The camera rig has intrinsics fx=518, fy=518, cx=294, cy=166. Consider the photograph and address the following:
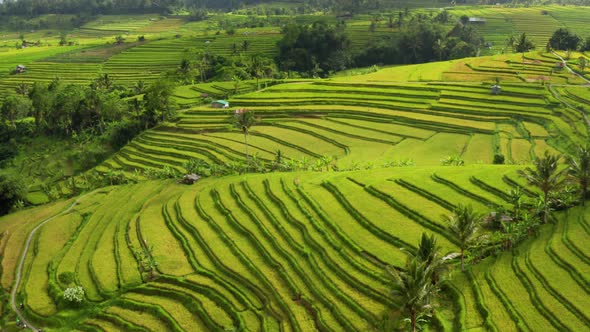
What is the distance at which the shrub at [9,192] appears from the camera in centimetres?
4712

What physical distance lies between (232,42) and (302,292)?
86706 millimetres

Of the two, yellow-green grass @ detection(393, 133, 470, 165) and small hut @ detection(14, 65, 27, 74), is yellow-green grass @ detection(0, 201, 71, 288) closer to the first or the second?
yellow-green grass @ detection(393, 133, 470, 165)

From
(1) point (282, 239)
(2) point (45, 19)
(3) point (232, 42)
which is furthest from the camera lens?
(2) point (45, 19)

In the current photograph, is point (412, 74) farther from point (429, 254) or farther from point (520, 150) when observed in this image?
point (429, 254)

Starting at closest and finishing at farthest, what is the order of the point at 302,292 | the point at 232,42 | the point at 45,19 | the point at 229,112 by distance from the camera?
1. the point at 302,292
2. the point at 229,112
3. the point at 232,42
4. the point at 45,19

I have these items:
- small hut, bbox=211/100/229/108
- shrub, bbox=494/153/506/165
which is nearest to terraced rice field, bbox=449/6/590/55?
small hut, bbox=211/100/229/108

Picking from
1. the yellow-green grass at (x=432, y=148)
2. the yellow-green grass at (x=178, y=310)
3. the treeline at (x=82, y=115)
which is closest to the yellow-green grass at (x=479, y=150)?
the yellow-green grass at (x=432, y=148)

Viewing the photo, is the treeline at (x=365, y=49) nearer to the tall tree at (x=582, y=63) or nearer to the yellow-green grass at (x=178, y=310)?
the tall tree at (x=582, y=63)

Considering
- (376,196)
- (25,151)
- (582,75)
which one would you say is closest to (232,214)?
(376,196)

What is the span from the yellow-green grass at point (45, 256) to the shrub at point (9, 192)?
28.7ft

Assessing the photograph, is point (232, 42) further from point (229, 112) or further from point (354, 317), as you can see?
point (354, 317)

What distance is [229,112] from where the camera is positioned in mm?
64312

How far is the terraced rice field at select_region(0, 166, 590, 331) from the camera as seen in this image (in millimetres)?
24453

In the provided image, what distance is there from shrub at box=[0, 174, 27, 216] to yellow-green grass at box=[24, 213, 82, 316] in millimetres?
8748
